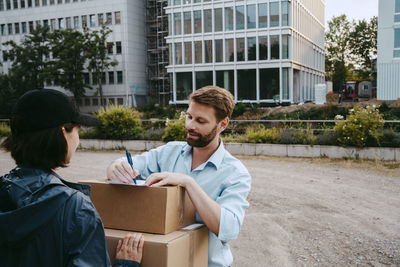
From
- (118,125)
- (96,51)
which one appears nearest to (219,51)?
(96,51)

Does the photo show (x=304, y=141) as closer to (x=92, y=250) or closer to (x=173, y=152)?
(x=173, y=152)

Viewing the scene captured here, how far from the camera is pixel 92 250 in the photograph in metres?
1.65

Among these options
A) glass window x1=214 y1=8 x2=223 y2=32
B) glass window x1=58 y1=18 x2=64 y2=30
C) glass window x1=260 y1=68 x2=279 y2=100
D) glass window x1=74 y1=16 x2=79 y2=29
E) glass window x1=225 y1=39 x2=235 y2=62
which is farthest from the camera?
glass window x1=58 y1=18 x2=64 y2=30

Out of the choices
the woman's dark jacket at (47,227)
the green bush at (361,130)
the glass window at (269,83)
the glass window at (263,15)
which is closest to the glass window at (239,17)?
the glass window at (263,15)

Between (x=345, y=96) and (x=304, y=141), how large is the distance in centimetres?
4685

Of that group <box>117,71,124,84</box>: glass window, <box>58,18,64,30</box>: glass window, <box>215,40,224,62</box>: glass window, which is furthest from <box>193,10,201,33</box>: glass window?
<box>58,18,64,30</box>: glass window

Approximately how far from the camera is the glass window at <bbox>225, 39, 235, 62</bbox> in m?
46.0

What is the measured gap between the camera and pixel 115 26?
5794cm

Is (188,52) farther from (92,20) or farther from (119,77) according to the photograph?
(92,20)

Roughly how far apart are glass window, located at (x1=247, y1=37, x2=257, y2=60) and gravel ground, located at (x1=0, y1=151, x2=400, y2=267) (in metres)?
34.2

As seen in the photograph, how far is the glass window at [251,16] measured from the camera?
45.2 m

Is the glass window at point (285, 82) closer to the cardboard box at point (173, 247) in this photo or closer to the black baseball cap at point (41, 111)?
the cardboard box at point (173, 247)

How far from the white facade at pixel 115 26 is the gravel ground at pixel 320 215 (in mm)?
46542

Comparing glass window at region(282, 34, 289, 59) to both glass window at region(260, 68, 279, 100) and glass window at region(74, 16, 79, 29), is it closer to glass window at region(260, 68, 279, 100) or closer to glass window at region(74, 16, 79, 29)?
glass window at region(260, 68, 279, 100)
